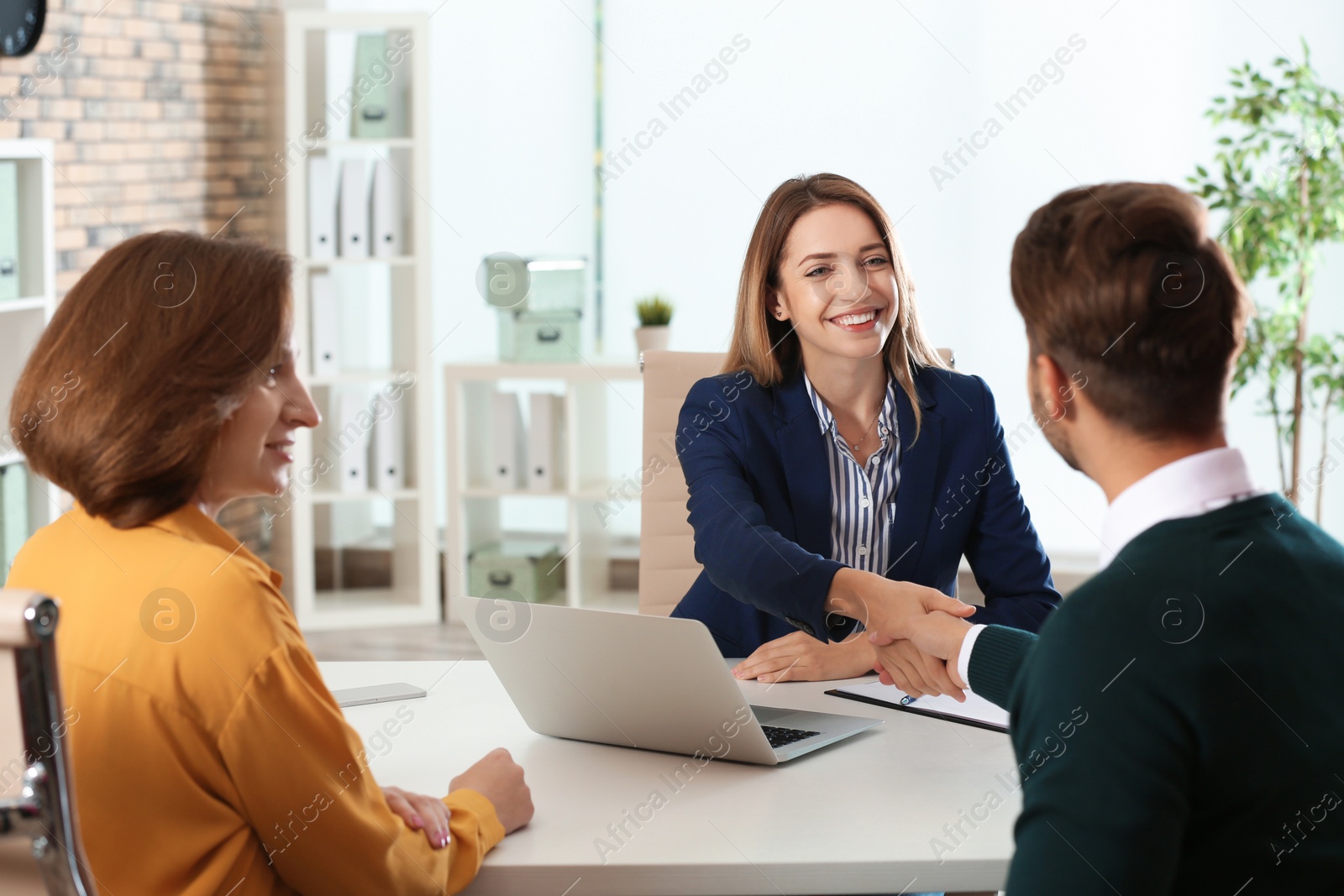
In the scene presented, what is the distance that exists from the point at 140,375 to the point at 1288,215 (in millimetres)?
3575

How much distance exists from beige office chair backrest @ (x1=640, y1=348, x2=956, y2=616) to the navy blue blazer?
0.10 m

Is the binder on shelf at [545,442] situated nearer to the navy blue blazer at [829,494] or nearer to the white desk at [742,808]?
the navy blue blazer at [829,494]

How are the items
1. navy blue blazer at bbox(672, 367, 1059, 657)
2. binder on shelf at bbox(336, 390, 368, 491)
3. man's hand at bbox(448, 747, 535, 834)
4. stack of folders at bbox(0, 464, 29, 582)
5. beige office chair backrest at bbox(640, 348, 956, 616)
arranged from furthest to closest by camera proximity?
binder on shelf at bbox(336, 390, 368, 491) < stack of folders at bbox(0, 464, 29, 582) < beige office chair backrest at bbox(640, 348, 956, 616) < navy blue blazer at bbox(672, 367, 1059, 657) < man's hand at bbox(448, 747, 535, 834)

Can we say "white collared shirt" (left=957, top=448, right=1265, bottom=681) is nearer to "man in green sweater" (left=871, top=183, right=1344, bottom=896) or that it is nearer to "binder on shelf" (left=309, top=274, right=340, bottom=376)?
"man in green sweater" (left=871, top=183, right=1344, bottom=896)

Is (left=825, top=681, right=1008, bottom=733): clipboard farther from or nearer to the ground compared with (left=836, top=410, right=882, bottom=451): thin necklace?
nearer to the ground

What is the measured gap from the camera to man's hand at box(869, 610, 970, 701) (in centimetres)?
161

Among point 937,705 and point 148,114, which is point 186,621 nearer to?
point 937,705

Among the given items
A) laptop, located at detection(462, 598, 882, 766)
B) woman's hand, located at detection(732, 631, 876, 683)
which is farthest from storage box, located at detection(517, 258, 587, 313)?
laptop, located at detection(462, 598, 882, 766)

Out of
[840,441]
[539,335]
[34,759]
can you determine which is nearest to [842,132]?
[539,335]

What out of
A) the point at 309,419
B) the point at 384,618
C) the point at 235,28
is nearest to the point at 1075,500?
the point at 384,618

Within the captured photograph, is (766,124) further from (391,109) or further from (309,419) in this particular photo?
(309,419)

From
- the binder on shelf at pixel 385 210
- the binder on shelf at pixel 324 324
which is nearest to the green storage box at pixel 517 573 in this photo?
the binder on shelf at pixel 324 324

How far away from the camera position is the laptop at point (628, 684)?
1.36m

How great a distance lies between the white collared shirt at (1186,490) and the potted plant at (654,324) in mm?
3502
